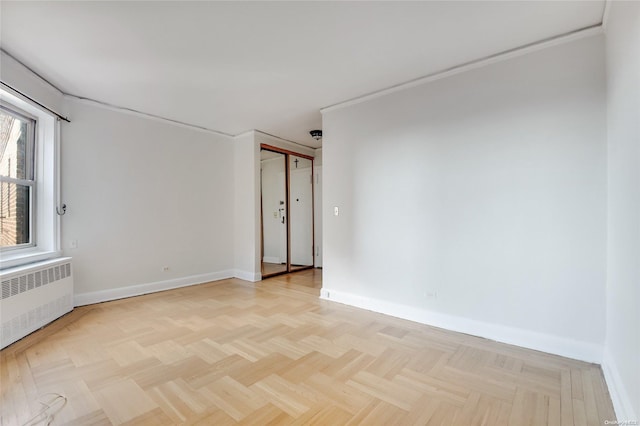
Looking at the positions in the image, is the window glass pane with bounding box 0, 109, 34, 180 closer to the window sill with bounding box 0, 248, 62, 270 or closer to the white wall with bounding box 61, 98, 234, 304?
the white wall with bounding box 61, 98, 234, 304

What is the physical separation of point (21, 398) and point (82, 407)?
0.45m

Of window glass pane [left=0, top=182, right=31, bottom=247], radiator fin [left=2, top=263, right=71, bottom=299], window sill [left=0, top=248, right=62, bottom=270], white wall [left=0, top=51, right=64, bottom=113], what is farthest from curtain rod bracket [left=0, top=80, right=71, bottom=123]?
radiator fin [left=2, top=263, right=71, bottom=299]

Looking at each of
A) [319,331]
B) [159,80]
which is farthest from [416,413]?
[159,80]

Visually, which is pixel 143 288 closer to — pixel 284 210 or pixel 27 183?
pixel 27 183

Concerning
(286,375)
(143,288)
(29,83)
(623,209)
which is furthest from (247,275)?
(623,209)

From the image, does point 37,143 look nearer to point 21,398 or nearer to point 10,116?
point 10,116

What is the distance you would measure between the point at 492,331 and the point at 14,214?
4843 mm

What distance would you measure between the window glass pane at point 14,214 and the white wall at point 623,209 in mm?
4910

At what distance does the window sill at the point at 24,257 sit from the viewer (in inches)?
111

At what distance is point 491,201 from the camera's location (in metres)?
2.70

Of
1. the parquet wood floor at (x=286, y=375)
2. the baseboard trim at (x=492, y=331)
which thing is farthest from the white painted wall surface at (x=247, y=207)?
the baseboard trim at (x=492, y=331)

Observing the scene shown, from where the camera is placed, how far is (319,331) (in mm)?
2896

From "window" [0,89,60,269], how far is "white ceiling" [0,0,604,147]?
20.6 inches

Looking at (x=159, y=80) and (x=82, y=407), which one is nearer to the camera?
(x=82, y=407)
